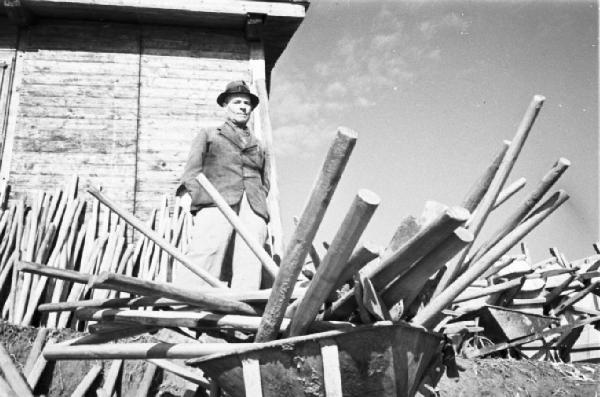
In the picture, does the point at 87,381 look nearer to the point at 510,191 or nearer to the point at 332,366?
the point at 332,366

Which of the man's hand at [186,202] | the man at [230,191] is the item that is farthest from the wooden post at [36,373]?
the man's hand at [186,202]

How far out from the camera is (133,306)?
2107mm

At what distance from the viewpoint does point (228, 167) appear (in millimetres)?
3951

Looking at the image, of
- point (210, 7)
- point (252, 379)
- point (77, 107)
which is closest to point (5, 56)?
point (77, 107)

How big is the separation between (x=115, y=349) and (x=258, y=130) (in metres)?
4.58

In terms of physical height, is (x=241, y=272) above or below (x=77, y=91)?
below

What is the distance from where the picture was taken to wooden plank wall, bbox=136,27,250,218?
6.27 meters

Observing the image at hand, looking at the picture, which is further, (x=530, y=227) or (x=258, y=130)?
(x=258, y=130)

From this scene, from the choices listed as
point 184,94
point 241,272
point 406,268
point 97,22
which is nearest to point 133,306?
point 406,268

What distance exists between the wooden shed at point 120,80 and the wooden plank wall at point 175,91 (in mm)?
14

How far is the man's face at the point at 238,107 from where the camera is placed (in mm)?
4086

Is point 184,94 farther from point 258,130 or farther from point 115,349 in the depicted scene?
point 115,349

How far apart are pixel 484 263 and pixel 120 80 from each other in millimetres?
5902

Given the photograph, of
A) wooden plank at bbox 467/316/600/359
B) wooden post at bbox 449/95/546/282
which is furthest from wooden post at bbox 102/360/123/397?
wooden plank at bbox 467/316/600/359
